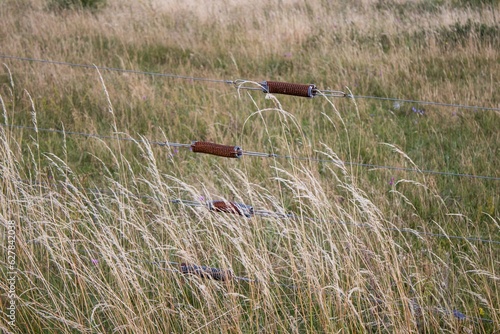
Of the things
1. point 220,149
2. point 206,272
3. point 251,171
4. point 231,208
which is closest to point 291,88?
point 220,149

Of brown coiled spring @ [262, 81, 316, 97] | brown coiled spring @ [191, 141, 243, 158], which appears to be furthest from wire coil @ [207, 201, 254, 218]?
brown coiled spring @ [262, 81, 316, 97]

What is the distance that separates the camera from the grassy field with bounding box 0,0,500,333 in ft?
8.82

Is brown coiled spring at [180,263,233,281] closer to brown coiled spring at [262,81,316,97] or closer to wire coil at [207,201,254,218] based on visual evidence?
wire coil at [207,201,254,218]

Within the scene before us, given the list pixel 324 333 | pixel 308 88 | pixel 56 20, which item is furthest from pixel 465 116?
pixel 56 20

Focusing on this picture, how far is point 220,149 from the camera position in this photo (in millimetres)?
3029

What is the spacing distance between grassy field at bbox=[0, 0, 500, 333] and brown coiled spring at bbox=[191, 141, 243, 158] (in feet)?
0.68

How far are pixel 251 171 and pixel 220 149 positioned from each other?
5.24 ft

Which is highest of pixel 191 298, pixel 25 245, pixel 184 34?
pixel 184 34

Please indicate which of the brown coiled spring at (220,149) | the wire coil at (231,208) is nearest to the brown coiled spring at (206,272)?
the wire coil at (231,208)

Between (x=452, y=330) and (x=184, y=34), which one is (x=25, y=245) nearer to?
(x=452, y=330)

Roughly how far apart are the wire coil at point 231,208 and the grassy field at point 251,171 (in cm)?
4

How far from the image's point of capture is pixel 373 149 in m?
4.94

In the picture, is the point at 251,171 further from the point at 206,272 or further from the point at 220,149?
the point at 206,272

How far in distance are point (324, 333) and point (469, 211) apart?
1.77 meters
